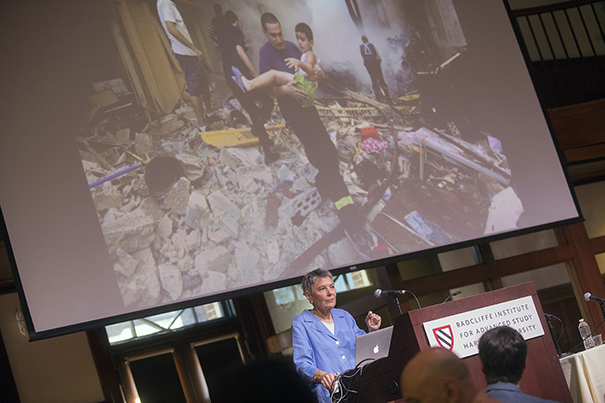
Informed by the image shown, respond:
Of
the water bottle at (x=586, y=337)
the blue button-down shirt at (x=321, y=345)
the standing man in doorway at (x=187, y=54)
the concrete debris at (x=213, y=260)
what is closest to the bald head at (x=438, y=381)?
the blue button-down shirt at (x=321, y=345)

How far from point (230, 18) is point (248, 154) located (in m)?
1.02

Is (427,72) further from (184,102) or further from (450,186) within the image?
(184,102)

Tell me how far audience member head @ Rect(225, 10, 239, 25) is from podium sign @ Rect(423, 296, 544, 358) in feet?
8.89

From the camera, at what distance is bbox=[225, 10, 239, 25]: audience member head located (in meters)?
4.14

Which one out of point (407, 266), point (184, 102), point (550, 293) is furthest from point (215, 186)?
point (550, 293)

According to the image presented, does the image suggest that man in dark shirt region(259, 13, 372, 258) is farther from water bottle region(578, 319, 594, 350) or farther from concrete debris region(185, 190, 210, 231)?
water bottle region(578, 319, 594, 350)

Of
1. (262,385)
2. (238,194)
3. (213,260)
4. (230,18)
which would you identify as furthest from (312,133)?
(262,385)

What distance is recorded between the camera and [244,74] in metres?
4.11

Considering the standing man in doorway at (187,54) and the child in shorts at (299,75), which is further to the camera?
the child in shorts at (299,75)

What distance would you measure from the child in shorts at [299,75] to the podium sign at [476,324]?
2232mm

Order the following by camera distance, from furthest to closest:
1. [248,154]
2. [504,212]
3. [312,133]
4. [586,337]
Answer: [504,212], [312,133], [248,154], [586,337]

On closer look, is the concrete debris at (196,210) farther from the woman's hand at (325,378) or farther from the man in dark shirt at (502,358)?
the man in dark shirt at (502,358)

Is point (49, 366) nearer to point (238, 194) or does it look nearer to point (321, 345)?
point (238, 194)

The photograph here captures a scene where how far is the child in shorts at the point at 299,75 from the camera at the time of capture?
409 centimetres
